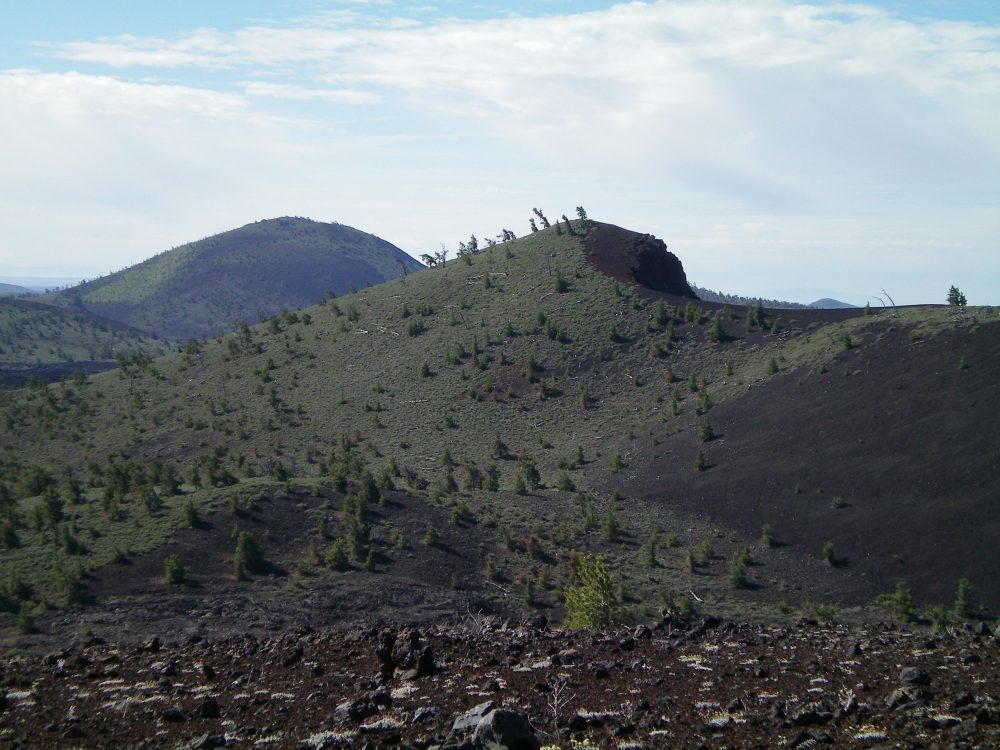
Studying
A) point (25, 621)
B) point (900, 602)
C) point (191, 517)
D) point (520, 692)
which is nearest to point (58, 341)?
point (191, 517)

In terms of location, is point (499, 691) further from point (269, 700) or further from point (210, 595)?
point (210, 595)

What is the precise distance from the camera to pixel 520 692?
1149cm

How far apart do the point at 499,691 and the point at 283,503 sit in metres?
23.0

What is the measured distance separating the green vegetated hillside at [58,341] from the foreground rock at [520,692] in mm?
99652

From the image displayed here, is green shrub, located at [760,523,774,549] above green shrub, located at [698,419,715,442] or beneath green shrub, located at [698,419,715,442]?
beneath

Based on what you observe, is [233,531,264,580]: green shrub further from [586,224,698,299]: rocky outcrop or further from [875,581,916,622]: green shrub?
[586,224,698,299]: rocky outcrop

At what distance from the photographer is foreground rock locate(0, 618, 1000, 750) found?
931cm

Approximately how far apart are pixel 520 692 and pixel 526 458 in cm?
3422

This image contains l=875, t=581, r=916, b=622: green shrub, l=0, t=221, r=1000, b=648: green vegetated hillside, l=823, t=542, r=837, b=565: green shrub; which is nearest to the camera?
l=875, t=581, r=916, b=622: green shrub

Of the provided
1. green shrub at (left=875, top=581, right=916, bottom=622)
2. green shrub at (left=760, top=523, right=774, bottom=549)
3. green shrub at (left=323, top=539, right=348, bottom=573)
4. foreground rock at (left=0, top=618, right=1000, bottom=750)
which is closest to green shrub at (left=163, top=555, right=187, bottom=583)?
green shrub at (left=323, top=539, right=348, bottom=573)

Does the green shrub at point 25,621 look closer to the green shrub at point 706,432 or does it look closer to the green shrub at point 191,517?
the green shrub at point 191,517

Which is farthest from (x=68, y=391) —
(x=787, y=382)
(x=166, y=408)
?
(x=787, y=382)

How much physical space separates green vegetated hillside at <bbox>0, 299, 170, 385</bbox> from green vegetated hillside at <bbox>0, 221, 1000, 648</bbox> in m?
50.5

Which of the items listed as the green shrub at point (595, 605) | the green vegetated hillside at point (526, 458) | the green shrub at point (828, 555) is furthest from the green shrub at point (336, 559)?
the green shrub at point (828, 555)
